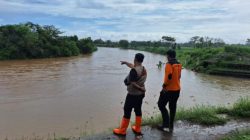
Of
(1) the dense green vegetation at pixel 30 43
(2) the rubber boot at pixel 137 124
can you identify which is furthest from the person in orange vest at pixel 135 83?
(1) the dense green vegetation at pixel 30 43

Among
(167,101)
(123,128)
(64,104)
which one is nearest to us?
(123,128)

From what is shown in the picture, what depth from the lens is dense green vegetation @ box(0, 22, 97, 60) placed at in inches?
1549

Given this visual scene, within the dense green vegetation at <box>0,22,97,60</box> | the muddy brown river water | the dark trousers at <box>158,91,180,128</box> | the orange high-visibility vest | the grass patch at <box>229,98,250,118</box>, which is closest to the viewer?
the orange high-visibility vest

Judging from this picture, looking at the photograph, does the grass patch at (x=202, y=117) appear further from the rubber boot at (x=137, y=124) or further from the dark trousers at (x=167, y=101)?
the rubber boot at (x=137, y=124)

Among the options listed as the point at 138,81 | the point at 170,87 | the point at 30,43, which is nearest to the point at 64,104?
the point at 170,87

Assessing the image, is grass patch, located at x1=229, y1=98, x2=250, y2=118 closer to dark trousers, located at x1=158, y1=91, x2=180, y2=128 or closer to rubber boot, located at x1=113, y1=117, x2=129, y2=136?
dark trousers, located at x1=158, y1=91, x2=180, y2=128

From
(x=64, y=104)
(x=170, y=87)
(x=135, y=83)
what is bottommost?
(x=64, y=104)

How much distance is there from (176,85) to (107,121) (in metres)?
4.74

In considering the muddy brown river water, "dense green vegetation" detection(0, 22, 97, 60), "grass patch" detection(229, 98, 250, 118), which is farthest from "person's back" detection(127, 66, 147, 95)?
"dense green vegetation" detection(0, 22, 97, 60)

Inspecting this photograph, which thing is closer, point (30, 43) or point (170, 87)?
point (170, 87)

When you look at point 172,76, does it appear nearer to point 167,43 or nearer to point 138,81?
point 138,81

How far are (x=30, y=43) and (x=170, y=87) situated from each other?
38908mm

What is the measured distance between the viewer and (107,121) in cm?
927

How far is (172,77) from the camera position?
192 inches
